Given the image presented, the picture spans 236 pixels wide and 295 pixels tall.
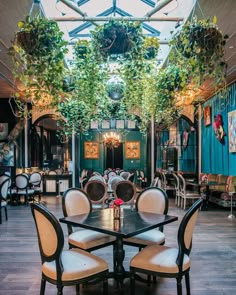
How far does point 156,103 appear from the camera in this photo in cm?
606

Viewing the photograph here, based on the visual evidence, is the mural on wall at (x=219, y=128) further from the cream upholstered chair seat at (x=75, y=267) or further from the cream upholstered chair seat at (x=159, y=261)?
the cream upholstered chair seat at (x=75, y=267)

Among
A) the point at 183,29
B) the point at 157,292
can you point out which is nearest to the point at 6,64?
the point at 183,29

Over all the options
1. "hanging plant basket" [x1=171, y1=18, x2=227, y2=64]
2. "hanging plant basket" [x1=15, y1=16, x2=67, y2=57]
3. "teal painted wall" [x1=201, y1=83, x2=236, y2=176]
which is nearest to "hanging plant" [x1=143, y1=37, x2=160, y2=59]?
"hanging plant basket" [x1=171, y1=18, x2=227, y2=64]

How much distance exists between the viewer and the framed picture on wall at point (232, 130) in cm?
788

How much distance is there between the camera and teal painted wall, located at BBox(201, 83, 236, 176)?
26.7 feet

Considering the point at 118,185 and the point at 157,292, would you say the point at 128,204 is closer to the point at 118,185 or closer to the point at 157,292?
the point at 118,185

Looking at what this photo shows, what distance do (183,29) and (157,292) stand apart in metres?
2.82

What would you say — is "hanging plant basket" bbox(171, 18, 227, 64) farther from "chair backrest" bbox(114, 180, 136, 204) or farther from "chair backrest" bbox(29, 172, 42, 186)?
"chair backrest" bbox(29, 172, 42, 186)

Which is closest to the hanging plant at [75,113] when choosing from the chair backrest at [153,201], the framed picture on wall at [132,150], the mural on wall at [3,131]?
the mural on wall at [3,131]

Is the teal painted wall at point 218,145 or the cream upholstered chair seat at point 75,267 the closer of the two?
the cream upholstered chair seat at point 75,267

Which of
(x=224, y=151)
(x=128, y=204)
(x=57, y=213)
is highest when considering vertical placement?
(x=224, y=151)

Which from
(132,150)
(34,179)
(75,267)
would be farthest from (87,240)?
(132,150)

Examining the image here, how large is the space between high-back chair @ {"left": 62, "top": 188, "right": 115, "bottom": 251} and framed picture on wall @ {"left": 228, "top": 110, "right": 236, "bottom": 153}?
17.6 ft

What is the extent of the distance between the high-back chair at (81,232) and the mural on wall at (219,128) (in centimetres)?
597
